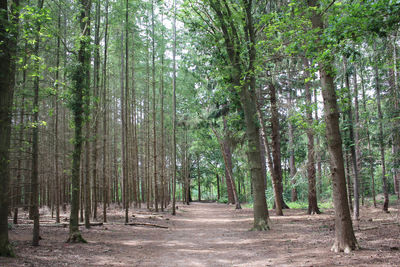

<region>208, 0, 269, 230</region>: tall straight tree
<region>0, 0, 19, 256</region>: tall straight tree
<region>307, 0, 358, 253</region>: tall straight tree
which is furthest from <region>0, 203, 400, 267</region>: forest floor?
<region>208, 0, 269, 230</region>: tall straight tree

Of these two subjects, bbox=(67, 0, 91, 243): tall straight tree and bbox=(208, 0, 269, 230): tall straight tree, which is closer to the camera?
bbox=(67, 0, 91, 243): tall straight tree

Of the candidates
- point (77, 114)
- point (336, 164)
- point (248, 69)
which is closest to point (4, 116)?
point (77, 114)

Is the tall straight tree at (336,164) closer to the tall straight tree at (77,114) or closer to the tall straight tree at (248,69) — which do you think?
the tall straight tree at (248,69)

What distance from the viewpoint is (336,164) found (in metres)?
6.02

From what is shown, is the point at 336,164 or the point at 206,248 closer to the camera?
the point at 336,164

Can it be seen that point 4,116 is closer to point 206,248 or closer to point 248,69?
point 206,248

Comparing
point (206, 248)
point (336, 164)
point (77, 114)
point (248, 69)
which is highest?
point (248, 69)

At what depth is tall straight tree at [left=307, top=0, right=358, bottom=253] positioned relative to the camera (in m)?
5.73

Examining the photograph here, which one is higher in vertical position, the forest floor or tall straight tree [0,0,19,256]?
tall straight tree [0,0,19,256]

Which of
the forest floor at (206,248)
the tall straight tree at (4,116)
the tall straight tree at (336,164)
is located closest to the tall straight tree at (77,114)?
the forest floor at (206,248)

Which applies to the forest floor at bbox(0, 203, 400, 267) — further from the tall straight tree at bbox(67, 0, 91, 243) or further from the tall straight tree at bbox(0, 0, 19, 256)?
the tall straight tree at bbox(67, 0, 91, 243)

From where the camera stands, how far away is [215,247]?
7.81 metres

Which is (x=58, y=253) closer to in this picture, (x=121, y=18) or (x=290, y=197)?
(x=121, y=18)

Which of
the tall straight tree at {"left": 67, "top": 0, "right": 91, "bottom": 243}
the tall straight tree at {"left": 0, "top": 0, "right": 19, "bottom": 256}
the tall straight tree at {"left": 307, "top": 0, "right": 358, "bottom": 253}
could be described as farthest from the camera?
the tall straight tree at {"left": 67, "top": 0, "right": 91, "bottom": 243}
